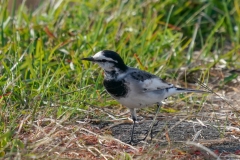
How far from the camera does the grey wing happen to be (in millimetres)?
5340

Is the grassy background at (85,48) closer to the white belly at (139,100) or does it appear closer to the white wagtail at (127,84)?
the white wagtail at (127,84)

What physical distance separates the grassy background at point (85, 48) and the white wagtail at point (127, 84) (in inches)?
13.8

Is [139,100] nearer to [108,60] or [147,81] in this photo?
[147,81]

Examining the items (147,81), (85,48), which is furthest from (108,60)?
(85,48)

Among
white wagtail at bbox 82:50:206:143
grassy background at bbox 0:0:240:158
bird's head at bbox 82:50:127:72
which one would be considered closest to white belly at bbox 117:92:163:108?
white wagtail at bbox 82:50:206:143

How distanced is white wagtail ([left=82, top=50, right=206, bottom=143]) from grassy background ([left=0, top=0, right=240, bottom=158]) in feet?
1.15

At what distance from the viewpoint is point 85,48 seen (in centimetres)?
686

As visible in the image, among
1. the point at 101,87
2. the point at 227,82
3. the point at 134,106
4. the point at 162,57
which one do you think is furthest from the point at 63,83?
the point at 227,82

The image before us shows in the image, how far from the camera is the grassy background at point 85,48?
17.7ft

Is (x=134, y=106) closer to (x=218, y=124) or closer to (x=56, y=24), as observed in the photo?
(x=218, y=124)

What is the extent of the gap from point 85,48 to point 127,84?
1703 mm

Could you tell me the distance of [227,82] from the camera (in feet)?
22.8

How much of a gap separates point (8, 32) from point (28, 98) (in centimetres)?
169

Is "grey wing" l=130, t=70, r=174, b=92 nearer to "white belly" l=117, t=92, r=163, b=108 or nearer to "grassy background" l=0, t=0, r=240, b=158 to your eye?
"white belly" l=117, t=92, r=163, b=108
